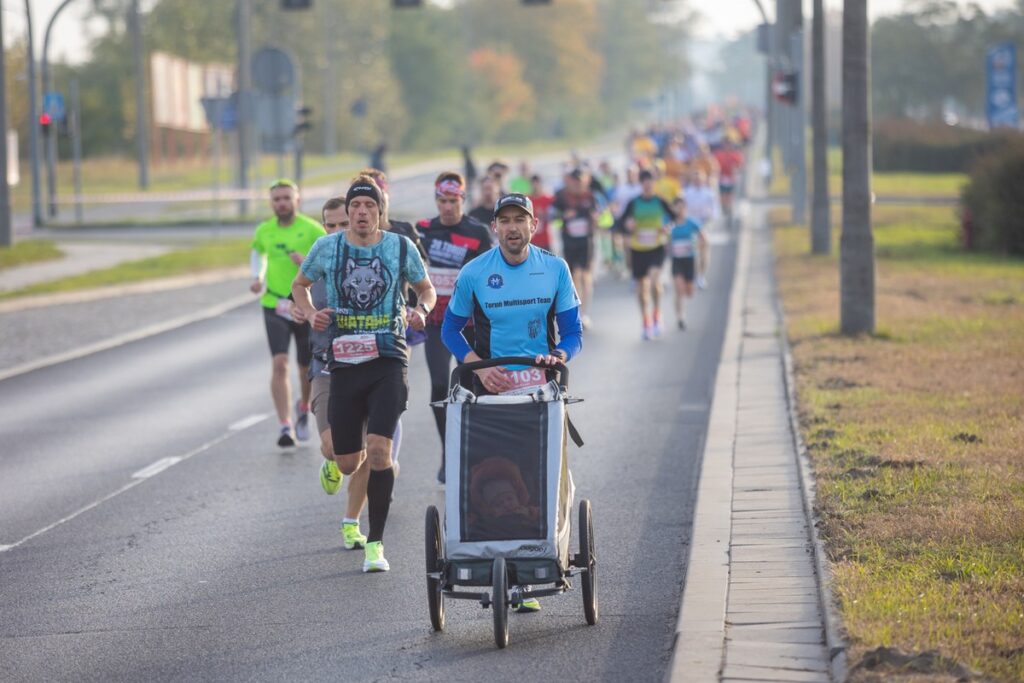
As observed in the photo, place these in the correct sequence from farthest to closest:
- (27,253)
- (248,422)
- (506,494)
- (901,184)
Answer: (901,184) < (27,253) < (248,422) < (506,494)

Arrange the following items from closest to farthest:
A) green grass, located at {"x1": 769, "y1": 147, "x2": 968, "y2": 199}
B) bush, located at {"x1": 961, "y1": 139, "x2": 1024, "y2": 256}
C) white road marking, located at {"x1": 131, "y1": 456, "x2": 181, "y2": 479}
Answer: white road marking, located at {"x1": 131, "y1": 456, "x2": 181, "y2": 479}
bush, located at {"x1": 961, "y1": 139, "x2": 1024, "y2": 256}
green grass, located at {"x1": 769, "y1": 147, "x2": 968, "y2": 199}

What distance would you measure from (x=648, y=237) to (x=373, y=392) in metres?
11.8

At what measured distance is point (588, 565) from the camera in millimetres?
7480

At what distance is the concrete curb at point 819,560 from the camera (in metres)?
6.41

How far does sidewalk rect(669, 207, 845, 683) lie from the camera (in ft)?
21.5

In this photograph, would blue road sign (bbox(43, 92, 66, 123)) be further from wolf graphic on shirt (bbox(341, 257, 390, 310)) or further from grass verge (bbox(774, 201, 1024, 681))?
wolf graphic on shirt (bbox(341, 257, 390, 310))

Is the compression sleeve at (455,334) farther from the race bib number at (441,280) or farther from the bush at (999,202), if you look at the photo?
the bush at (999,202)

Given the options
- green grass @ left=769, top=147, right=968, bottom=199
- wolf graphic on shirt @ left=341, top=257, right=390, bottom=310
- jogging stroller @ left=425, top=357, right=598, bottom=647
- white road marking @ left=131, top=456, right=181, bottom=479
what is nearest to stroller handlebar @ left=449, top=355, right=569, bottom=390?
jogging stroller @ left=425, top=357, right=598, bottom=647

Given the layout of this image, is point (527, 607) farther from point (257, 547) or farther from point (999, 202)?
point (999, 202)

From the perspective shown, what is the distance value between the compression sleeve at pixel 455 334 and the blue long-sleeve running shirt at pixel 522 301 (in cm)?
6

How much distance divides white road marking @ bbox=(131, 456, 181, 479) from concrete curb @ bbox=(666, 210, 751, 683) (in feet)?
11.6

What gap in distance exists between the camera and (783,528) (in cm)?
894

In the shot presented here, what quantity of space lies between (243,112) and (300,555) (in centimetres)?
3118

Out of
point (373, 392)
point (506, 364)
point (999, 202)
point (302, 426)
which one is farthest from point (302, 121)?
point (506, 364)
